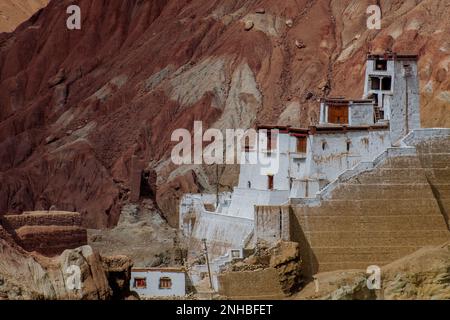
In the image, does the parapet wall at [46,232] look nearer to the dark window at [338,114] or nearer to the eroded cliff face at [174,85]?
the dark window at [338,114]

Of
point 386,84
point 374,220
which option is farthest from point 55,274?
point 386,84

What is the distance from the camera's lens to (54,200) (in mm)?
146375

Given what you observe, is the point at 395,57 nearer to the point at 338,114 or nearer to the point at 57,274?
the point at 338,114

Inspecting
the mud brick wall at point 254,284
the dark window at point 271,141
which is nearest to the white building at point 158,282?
the mud brick wall at point 254,284

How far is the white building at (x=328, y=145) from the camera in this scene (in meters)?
72.3

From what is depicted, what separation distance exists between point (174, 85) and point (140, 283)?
9262 cm

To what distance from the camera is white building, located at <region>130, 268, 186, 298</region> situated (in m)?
63.9

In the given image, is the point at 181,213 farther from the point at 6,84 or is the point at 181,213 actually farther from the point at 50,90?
the point at 6,84

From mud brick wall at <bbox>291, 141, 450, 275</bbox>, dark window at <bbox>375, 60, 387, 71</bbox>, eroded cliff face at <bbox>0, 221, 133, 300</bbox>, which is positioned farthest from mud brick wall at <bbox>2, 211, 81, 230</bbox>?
dark window at <bbox>375, 60, 387, 71</bbox>

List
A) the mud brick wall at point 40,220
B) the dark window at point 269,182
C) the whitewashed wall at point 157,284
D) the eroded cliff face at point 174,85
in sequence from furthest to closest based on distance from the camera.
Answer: the eroded cliff face at point 174,85
the dark window at point 269,182
the whitewashed wall at point 157,284
the mud brick wall at point 40,220

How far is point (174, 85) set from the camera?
155m

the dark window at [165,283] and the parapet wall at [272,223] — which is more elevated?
the parapet wall at [272,223]

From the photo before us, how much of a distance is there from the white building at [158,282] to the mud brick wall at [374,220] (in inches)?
257
